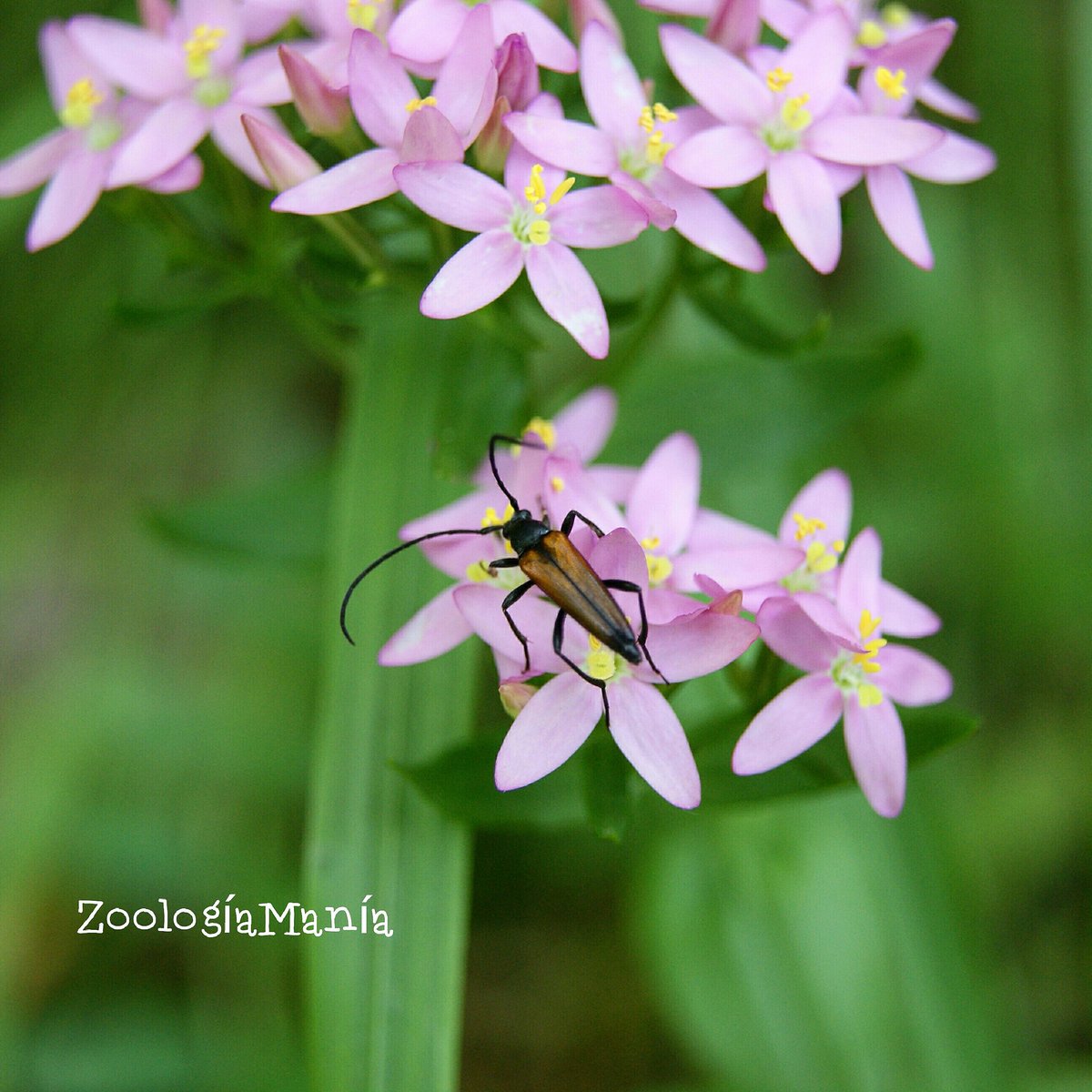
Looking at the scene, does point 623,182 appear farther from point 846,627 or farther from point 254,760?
point 254,760

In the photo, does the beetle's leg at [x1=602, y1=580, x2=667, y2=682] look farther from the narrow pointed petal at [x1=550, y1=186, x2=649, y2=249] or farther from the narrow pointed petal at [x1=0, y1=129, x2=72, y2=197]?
the narrow pointed petal at [x1=0, y1=129, x2=72, y2=197]

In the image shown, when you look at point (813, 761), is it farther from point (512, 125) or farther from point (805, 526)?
point (512, 125)

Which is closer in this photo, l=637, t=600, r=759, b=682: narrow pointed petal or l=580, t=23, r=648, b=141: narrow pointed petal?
l=637, t=600, r=759, b=682: narrow pointed petal

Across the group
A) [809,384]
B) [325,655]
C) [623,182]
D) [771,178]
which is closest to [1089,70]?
[809,384]

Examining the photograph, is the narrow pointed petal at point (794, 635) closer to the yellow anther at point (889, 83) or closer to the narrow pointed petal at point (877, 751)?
the narrow pointed petal at point (877, 751)

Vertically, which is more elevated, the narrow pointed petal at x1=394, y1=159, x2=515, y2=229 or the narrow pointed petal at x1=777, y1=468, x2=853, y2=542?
the narrow pointed petal at x1=394, y1=159, x2=515, y2=229

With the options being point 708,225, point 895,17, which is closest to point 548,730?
point 708,225

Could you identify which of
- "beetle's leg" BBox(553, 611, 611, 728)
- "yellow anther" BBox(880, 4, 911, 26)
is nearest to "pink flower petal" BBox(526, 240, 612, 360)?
"beetle's leg" BBox(553, 611, 611, 728)
